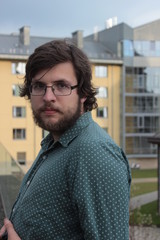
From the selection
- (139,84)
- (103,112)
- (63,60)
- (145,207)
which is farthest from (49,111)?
(139,84)

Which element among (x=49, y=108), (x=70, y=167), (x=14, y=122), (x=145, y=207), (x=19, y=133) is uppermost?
(x=49, y=108)

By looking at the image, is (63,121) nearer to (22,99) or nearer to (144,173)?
(22,99)

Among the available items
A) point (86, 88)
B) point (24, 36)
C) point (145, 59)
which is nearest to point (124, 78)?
point (145, 59)

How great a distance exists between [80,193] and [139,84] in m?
44.2

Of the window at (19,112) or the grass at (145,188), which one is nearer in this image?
the grass at (145,188)

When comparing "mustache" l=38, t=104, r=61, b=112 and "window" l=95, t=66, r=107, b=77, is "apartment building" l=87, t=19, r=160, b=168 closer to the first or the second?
"window" l=95, t=66, r=107, b=77

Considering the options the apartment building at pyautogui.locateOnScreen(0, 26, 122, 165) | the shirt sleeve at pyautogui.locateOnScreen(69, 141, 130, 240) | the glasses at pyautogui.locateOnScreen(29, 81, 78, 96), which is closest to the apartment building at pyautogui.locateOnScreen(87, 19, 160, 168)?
the apartment building at pyautogui.locateOnScreen(0, 26, 122, 165)

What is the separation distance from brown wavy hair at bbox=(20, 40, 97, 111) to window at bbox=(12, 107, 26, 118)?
39301mm

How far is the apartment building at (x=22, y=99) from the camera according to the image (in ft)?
134

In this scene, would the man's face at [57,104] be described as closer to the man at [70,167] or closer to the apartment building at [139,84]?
the man at [70,167]

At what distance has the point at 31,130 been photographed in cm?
4184

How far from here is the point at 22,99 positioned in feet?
135

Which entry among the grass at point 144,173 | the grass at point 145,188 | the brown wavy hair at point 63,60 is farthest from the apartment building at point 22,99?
the brown wavy hair at point 63,60

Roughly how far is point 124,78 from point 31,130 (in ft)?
34.9
